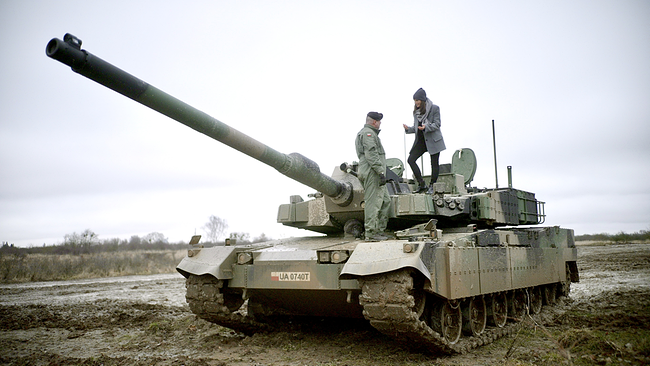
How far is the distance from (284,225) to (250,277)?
233 centimetres

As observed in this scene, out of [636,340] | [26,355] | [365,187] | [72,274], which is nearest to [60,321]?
[26,355]

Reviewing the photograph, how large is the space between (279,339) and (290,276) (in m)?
1.50

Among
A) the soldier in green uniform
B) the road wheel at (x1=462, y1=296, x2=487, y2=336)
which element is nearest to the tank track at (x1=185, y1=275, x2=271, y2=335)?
the soldier in green uniform

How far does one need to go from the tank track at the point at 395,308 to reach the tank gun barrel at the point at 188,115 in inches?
75.0

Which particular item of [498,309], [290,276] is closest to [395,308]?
[290,276]

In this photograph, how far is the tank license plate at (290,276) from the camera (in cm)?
782

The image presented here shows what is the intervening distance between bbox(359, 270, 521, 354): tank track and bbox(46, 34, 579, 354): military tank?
1 cm

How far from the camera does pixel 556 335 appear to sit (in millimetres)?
8945

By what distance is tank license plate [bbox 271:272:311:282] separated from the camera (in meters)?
7.82

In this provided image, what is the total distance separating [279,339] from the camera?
8.89 meters

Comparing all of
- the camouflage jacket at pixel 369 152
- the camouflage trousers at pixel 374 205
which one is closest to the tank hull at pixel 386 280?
the camouflage trousers at pixel 374 205

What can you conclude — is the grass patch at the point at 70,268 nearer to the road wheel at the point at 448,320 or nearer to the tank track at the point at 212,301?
the tank track at the point at 212,301

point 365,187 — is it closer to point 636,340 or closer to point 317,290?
point 317,290

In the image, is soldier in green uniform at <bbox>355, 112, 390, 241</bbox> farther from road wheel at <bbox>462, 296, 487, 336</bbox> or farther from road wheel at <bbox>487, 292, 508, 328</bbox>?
road wheel at <bbox>487, 292, 508, 328</bbox>
